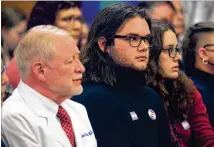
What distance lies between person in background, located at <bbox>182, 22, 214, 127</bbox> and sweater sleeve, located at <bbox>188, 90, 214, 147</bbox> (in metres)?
0.16

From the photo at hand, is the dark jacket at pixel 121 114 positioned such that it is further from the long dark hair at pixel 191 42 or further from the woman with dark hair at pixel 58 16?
the woman with dark hair at pixel 58 16

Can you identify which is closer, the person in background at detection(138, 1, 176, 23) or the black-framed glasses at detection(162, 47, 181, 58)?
the black-framed glasses at detection(162, 47, 181, 58)

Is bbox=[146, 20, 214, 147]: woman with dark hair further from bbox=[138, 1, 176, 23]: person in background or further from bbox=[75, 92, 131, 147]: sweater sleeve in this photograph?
bbox=[138, 1, 176, 23]: person in background

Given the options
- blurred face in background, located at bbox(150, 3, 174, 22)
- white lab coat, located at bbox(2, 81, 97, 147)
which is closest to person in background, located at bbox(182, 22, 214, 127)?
white lab coat, located at bbox(2, 81, 97, 147)

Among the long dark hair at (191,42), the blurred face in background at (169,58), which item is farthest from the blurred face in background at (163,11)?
the blurred face in background at (169,58)

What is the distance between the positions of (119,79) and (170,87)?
2.25ft

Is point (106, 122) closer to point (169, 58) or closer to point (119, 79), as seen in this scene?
point (119, 79)

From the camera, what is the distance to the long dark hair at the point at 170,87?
4191 mm

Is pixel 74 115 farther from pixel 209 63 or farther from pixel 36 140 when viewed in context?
pixel 209 63

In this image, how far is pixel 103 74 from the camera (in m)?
3.77

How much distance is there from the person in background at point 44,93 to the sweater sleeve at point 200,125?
1.31 meters

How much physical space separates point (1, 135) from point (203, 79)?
6.66ft

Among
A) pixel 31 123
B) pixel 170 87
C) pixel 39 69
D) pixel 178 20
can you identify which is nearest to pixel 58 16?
pixel 170 87

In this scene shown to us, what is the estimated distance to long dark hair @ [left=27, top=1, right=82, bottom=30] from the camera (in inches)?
213
